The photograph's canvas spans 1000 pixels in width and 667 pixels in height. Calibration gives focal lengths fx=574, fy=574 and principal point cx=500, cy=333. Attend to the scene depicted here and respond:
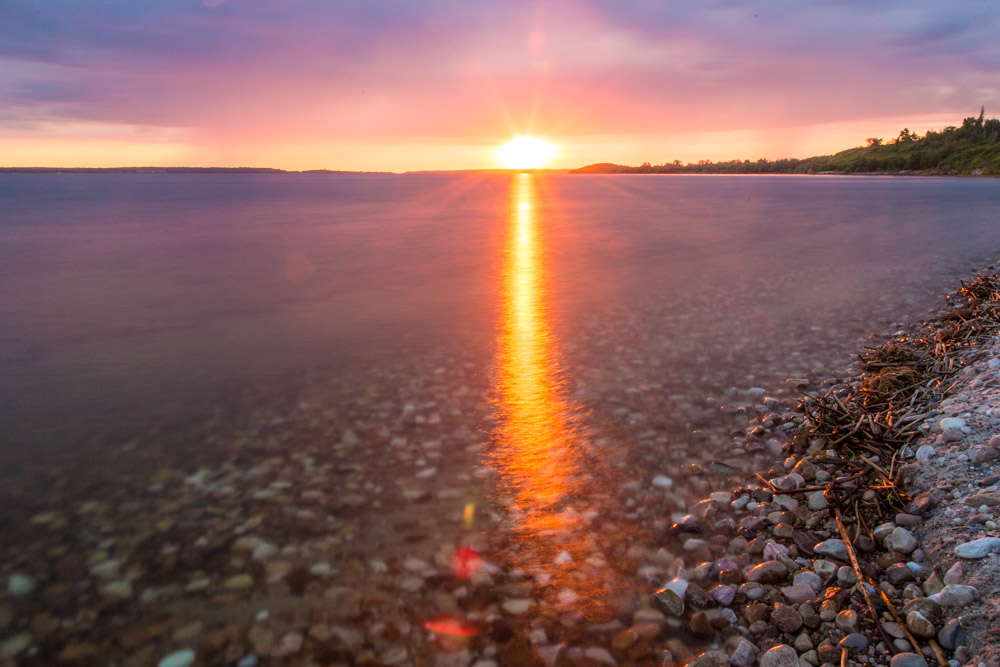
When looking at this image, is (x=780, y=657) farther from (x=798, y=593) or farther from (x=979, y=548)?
(x=979, y=548)

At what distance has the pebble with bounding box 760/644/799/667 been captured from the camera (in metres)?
3.30

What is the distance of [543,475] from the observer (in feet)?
18.3

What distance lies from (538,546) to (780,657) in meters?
1.80

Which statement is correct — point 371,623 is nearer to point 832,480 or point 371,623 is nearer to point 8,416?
point 832,480

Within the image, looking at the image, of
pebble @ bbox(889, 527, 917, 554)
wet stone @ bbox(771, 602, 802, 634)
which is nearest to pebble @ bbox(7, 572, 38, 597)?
wet stone @ bbox(771, 602, 802, 634)

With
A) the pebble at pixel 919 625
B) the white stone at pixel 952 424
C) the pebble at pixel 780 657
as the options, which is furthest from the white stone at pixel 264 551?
the white stone at pixel 952 424

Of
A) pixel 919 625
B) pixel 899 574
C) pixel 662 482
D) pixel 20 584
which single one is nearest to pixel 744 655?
pixel 919 625

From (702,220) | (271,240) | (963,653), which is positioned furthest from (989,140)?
(963,653)

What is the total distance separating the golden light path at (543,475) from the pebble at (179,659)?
220 centimetres

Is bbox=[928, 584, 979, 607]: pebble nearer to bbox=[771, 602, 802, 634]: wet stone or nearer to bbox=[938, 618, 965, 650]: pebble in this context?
bbox=[938, 618, 965, 650]: pebble

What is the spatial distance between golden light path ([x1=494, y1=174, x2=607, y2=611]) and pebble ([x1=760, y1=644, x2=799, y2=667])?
112 cm

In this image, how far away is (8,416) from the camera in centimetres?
691

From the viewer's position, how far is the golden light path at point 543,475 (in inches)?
167

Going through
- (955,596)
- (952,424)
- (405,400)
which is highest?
(952,424)
